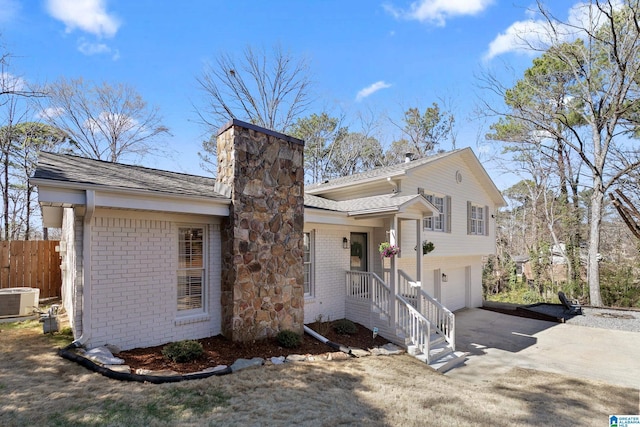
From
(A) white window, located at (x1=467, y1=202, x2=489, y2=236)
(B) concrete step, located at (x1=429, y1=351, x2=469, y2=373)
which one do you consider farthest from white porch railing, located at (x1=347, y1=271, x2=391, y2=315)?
(A) white window, located at (x1=467, y1=202, x2=489, y2=236)

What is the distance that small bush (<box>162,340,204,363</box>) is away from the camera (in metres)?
5.21

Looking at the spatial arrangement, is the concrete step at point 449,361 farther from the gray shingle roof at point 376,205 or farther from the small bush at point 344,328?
the gray shingle roof at point 376,205

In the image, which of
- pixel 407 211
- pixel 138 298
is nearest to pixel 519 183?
pixel 407 211

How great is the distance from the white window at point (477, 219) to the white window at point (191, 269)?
1121 centimetres

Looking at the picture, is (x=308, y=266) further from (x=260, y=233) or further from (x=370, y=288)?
(x=260, y=233)

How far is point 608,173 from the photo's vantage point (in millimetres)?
15844

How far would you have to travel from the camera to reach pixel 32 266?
34.9ft

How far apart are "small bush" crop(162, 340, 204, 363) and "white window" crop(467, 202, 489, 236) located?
11817 mm

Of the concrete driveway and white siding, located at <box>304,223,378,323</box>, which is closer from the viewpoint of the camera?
the concrete driveway

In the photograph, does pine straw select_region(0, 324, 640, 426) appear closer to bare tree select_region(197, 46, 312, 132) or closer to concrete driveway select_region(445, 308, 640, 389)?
concrete driveway select_region(445, 308, 640, 389)

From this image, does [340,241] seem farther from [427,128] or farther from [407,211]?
[427,128]

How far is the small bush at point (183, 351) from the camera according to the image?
5.21 metres

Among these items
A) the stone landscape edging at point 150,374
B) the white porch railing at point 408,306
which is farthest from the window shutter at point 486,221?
the stone landscape edging at point 150,374

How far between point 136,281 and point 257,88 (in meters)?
15.0
